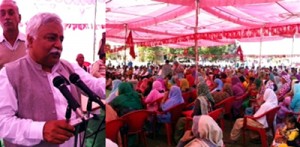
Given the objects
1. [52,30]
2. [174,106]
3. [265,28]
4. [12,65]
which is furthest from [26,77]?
[265,28]

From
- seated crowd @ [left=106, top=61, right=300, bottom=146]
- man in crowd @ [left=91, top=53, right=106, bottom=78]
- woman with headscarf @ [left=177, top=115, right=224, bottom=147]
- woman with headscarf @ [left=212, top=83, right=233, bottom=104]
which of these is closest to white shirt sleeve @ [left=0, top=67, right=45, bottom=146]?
man in crowd @ [left=91, top=53, right=106, bottom=78]

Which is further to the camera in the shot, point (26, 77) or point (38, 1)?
point (38, 1)

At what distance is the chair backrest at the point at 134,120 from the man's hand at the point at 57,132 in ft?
9.01

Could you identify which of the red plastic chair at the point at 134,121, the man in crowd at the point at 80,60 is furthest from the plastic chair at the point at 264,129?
the man in crowd at the point at 80,60

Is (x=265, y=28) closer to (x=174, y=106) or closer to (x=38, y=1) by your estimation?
(x=174, y=106)

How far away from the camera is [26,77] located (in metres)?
1.02

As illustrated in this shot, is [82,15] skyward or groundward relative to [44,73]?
skyward

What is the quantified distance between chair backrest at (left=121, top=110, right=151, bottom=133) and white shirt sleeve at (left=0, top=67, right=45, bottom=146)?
2736 millimetres

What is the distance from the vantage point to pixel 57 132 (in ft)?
3.17

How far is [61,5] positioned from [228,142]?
13.9 feet

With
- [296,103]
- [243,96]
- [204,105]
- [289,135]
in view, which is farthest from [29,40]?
[243,96]

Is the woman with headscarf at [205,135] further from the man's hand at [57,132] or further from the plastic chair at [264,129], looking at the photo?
the man's hand at [57,132]

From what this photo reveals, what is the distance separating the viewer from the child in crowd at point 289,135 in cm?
329

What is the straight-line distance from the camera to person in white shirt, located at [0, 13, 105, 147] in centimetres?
97
